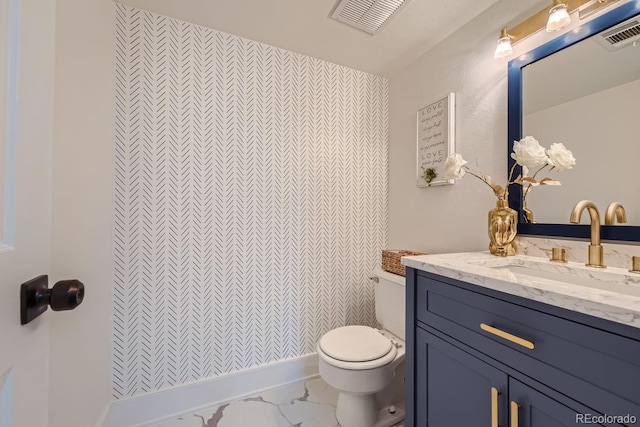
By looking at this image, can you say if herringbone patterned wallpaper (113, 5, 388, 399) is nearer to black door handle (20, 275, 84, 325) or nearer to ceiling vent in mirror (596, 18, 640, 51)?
black door handle (20, 275, 84, 325)

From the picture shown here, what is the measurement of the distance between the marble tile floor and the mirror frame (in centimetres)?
120

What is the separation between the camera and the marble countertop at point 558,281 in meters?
0.55

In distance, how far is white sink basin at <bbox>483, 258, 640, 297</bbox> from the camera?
2.63 feet

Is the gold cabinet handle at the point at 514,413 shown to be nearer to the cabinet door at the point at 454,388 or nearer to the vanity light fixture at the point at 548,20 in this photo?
the cabinet door at the point at 454,388

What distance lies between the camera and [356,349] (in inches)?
52.3

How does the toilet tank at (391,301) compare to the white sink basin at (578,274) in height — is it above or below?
below

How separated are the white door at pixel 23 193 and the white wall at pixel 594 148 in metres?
1.61

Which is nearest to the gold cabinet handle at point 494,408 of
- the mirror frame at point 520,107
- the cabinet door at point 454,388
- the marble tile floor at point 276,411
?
the cabinet door at point 454,388

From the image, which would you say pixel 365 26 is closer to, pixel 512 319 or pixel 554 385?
pixel 512 319

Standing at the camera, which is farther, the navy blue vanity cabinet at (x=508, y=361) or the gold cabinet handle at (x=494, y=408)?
the gold cabinet handle at (x=494, y=408)

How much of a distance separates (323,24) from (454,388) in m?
1.79

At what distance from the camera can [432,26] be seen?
4.91 feet

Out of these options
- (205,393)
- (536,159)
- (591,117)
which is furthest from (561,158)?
(205,393)

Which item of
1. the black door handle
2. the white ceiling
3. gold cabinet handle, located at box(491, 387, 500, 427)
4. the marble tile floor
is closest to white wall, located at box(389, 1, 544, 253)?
the white ceiling
